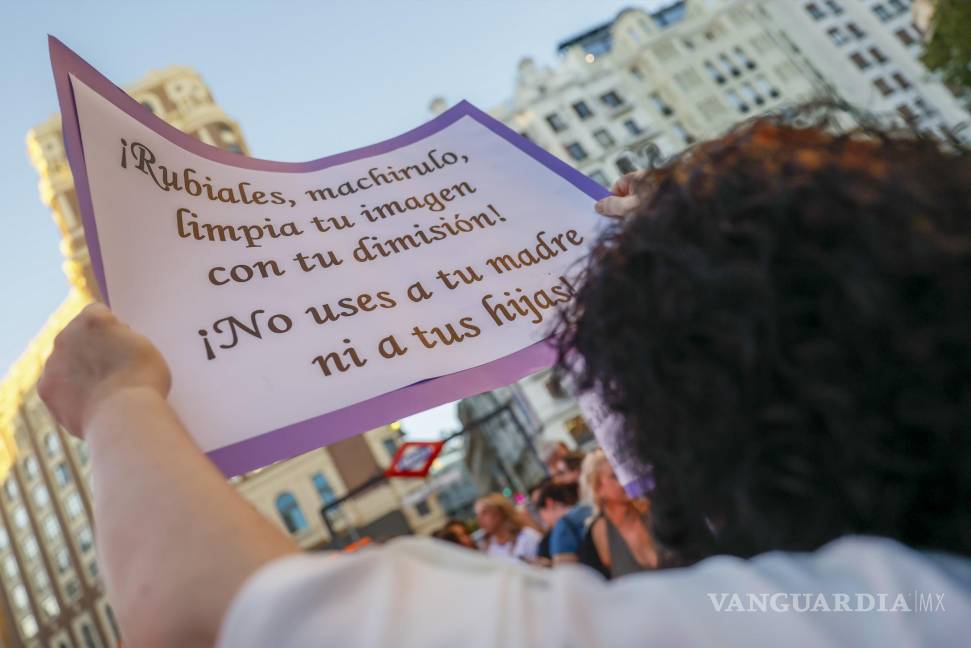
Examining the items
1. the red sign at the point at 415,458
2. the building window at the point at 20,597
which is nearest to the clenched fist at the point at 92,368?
the red sign at the point at 415,458

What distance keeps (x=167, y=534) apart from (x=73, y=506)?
54.6m

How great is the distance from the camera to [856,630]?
61 cm

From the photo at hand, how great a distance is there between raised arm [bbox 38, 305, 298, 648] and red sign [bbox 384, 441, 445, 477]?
1190 centimetres

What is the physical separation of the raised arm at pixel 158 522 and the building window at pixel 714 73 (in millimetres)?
48528

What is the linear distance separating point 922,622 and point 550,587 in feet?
1.09

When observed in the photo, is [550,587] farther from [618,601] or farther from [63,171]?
[63,171]

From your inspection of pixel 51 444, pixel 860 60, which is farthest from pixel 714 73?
pixel 51 444

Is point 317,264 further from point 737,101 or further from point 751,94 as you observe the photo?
point 751,94

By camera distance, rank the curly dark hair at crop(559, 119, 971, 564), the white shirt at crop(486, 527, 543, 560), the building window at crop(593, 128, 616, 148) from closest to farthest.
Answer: the curly dark hair at crop(559, 119, 971, 564)
the white shirt at crop(486, 527, 543, 560)
the building window at crop(593, 128, 616, 148)

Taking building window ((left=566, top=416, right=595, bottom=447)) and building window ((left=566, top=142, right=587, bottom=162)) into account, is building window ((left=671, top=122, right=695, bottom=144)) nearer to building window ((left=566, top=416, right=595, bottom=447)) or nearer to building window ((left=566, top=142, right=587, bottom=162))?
building window ((left=566, top=142, right=587, bottom=162))

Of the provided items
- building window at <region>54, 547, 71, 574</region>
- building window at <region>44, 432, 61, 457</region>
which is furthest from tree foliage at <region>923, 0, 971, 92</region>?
building window at <region>54, 547, 71, 574</region>

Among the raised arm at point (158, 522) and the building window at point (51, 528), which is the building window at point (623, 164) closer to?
the raised arm at point (158, 522)

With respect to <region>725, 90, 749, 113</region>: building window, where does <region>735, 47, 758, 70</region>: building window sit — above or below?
above

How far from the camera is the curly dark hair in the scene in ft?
2.23
